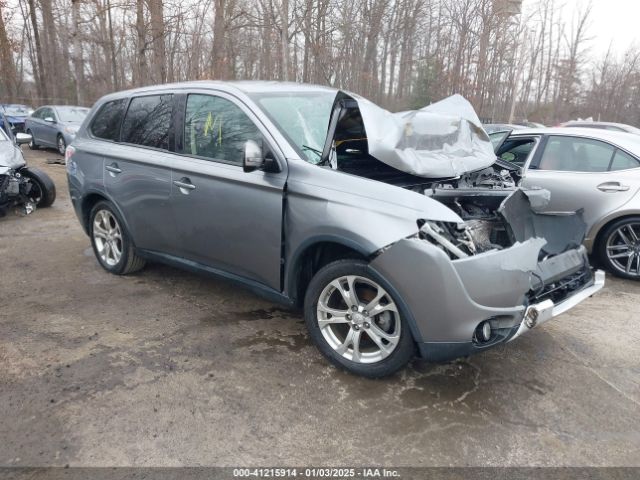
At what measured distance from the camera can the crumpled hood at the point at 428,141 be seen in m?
3.44

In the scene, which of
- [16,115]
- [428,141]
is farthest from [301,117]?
[16,115]

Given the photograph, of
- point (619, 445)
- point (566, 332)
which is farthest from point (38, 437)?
point (566, 332)

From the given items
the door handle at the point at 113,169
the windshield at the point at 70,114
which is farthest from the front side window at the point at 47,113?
the door handle at the point at 113,169

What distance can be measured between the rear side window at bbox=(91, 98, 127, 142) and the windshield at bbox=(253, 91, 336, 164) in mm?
1791

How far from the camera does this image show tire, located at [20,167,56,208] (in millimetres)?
8070

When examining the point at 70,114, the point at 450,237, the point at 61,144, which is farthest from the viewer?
the point at 70,114

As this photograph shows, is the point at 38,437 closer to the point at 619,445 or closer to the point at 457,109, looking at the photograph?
the point at 619,445

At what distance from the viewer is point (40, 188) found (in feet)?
26.6

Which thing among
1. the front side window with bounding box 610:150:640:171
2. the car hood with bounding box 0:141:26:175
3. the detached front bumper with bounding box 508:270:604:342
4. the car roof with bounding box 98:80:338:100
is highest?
the car roof with bounding box 98:80:338:100

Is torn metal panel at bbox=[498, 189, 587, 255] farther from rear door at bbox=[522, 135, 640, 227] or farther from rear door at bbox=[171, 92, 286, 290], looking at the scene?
rear door at bbox=[171, 92, 286, 290]

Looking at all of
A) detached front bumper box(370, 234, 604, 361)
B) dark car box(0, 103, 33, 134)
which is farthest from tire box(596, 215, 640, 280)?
dark car box(0, 103, 33, 134)

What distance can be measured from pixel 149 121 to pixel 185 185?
0.93 metres

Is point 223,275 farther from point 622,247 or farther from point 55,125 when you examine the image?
point 55,125

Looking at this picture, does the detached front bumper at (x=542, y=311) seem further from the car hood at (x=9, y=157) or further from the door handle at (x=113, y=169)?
the car hood at (x=9, y=157)
